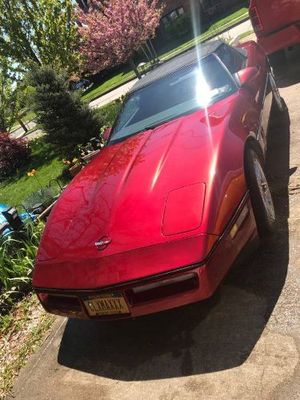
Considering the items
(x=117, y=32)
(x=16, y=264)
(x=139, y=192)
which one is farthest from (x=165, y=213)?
(x=117, y=32)

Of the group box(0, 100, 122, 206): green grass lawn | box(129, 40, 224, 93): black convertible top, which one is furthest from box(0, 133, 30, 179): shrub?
box(129, 40, 224, 93): black convertible top

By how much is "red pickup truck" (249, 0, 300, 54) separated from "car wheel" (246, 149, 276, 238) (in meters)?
4.65

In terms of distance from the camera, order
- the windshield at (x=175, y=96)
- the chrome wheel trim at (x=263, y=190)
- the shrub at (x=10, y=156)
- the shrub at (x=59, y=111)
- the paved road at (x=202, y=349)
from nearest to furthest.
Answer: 1. the paved road at (x=202, y=349)
2. the chrome wheel trim at (x=263, y=190)
3. the windshield at (x=175, y=96)
4. the shrub at (x=59, y=111)
5. the shrub at (x=10, y=156)

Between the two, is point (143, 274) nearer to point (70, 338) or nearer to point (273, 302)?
point (273, 302)

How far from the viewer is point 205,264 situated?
2.47 meters

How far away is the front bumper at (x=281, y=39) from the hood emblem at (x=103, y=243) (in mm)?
5886

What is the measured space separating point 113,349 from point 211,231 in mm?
1194

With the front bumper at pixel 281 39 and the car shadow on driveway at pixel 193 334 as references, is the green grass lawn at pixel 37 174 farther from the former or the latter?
the car shadow on driveway at pixel 193 334

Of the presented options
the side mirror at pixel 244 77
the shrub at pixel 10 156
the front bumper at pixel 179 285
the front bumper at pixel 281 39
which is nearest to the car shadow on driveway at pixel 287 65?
the front bumper at pixel 281 39

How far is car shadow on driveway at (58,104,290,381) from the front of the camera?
2650 mm

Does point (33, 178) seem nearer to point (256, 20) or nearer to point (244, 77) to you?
point (256, 20)

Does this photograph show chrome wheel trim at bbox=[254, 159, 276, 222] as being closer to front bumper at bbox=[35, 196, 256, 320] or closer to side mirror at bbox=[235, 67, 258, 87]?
front bumper at bbox=[35, 196, 256, 320]

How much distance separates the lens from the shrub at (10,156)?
13695 mm

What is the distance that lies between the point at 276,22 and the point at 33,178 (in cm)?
708
